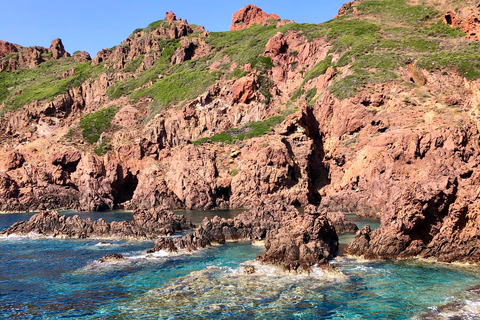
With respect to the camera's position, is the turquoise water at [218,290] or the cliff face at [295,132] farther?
the cliff face at [295,132]

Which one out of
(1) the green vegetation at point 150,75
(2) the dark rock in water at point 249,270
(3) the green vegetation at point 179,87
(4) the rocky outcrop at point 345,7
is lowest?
(2) the dark rock in water at point 249,270

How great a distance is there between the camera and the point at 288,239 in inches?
930

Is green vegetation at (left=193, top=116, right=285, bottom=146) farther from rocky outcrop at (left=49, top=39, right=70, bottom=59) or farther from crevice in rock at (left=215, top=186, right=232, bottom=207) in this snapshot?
rocky outcrop at (left=49, top=39, right=70, bottom=59)

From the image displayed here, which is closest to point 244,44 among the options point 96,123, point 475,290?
point 96,123

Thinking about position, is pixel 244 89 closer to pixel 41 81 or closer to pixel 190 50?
pixel 190 50

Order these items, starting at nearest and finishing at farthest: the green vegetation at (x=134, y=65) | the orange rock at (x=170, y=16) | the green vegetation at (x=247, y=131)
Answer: the green vegetation at (x=247, y=131) < the green vegetation at (x=134, y=65) < the orange rock at (x=170, y=16)

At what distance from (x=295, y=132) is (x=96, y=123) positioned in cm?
4139

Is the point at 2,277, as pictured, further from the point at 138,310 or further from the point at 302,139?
the point at 302,139

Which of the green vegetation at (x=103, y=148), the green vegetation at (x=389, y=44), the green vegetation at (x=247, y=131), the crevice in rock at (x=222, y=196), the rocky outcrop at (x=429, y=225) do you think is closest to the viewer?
Result: the rocky outcrop at (x=429, y=225)

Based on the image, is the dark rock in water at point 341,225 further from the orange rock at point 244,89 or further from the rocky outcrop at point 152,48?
the rocky outcrop at point 152,48

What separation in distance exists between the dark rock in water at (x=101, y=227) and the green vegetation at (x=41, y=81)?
7026 centimetres

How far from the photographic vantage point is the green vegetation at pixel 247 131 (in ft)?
208

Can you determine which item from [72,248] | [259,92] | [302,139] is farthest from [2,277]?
[259,92]

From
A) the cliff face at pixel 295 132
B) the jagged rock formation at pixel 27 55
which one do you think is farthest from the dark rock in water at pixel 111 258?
the jagged rock formation at pixel 27 55
